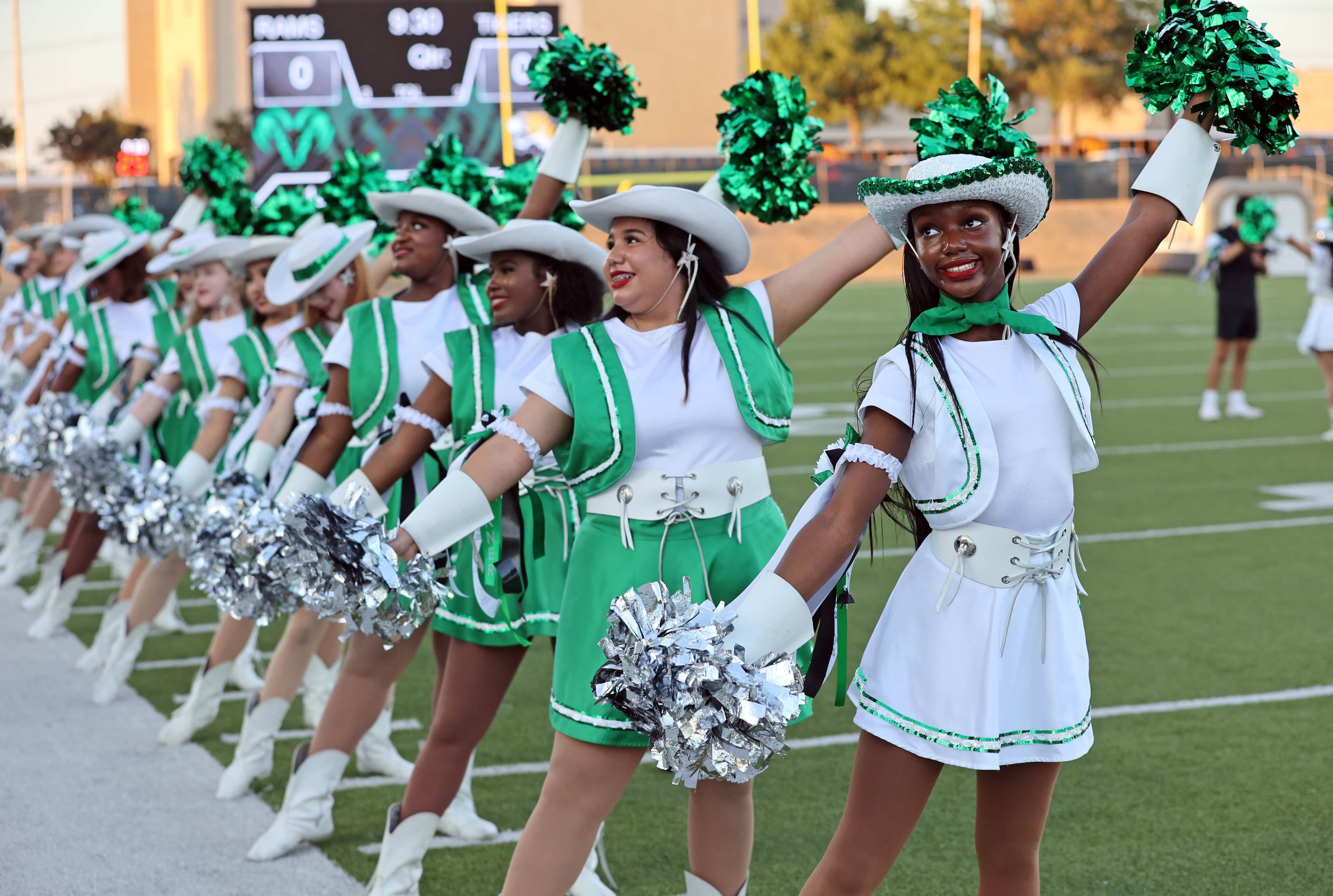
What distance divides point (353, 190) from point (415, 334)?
6.16 ft

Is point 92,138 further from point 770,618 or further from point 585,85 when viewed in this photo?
point 770,618

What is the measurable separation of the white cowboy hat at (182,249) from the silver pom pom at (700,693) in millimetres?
4108

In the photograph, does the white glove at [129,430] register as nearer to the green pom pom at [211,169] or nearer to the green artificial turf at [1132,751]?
the green artificial turf at [1132,751]

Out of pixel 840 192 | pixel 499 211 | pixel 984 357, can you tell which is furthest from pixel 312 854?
pixel 840 192

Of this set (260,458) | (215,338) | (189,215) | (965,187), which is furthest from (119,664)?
(965,187)

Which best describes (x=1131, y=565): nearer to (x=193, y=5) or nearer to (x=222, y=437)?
(x=222, y=437)

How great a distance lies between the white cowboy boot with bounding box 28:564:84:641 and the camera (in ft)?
23.3

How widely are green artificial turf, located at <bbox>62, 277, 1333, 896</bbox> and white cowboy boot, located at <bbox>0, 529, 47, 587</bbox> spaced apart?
1.41 m

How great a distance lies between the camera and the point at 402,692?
19.8 ft

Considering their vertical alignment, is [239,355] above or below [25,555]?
above

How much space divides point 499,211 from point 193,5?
1736 inches

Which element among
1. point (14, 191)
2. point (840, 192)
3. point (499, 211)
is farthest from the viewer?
point (840, 192)

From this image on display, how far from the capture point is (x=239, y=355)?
5.39 m

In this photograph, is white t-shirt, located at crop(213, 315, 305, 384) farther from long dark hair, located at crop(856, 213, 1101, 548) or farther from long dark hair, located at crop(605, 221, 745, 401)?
long dark hair, located at crop(856, 213, 1101, 548)
